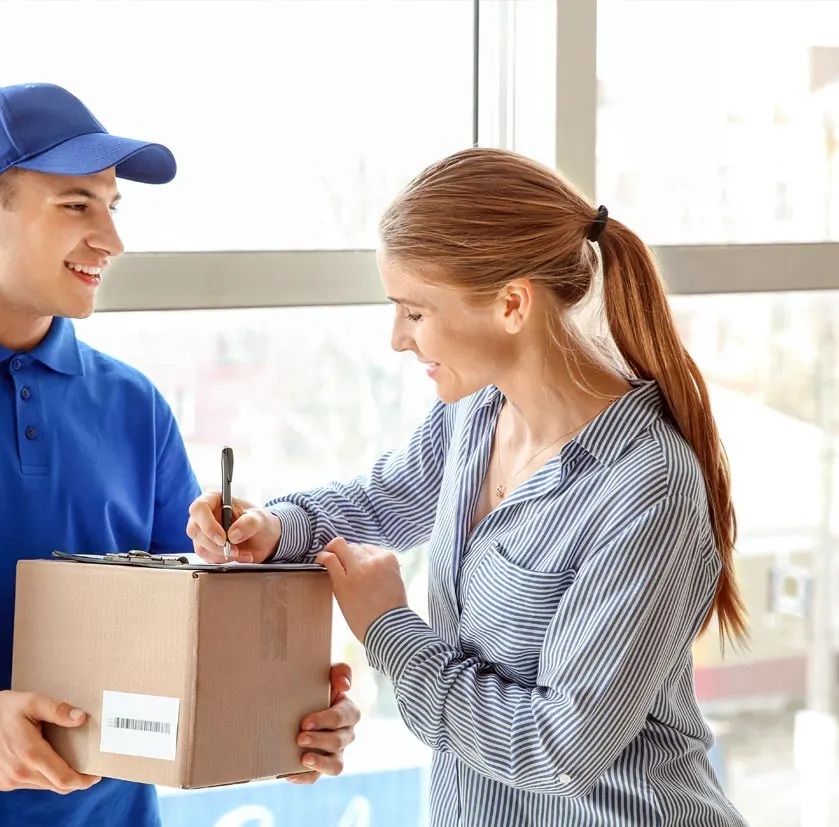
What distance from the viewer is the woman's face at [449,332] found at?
1.35 metres

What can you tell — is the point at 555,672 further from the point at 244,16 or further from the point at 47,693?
the point at 244,16

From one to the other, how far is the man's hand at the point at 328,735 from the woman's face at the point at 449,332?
0.39m

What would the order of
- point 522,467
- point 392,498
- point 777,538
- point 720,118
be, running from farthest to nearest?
point 777,538 → point 720,118 → point 392,498 → point 522,467

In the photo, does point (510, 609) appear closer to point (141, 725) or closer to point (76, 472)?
point (141, 725)

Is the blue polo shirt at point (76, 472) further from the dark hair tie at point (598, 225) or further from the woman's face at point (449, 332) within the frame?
the dark hair tie at point (598, 225)

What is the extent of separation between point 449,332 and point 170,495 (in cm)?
47

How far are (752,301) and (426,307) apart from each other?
1161mm

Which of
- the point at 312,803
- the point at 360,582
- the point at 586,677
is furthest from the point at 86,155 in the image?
the point at 312,803

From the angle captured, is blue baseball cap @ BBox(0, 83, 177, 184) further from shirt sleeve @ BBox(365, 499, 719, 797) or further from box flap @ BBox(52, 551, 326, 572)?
shirt sleeve @ BBox(365, 499, 719, 797)

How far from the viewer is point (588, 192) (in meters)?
2.00

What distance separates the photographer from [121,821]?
141cm

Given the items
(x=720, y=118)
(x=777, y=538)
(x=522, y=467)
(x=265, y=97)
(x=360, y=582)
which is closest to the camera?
(x=360, y=582)

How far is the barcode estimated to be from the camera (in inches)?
43.8

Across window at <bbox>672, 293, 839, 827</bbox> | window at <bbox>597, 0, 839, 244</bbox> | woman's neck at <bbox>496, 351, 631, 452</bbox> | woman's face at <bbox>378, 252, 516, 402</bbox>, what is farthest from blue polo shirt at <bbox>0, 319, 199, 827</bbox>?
window at <bbox>672, 293, 839, 827</bbox>
